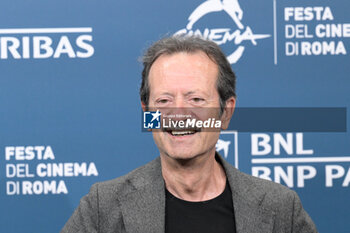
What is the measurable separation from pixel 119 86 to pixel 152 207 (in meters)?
1.03

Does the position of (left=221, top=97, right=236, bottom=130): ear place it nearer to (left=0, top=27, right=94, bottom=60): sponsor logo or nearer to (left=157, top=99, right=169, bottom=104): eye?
(left=157, top=99, right=169, bottom=104): eye

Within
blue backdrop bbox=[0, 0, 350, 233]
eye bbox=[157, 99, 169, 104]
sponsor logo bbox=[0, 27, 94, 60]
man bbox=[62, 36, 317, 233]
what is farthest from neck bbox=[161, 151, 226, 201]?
sponsor logo bbox=[0, 27, 94, 60]

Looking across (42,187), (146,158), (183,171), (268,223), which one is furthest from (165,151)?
(42,187)

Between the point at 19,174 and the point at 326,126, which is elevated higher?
the point at 326,126

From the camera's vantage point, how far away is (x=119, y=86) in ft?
7.67

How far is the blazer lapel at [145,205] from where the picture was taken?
138 centimetres

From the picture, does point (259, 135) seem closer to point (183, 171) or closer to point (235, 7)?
point (235, 7)

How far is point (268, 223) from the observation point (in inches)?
56.0

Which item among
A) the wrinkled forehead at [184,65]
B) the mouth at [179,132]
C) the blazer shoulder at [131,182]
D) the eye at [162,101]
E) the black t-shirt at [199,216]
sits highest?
the wrinkled forehead at [184,65]

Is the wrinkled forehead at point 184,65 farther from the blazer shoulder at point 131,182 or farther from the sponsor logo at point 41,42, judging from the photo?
the sponsor logo at point 41,42

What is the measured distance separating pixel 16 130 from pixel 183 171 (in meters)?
1.15

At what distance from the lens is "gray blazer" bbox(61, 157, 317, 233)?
1392mm

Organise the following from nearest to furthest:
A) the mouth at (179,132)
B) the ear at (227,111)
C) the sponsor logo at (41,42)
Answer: the mouth at (179,132) → the ear at (227,111) → the sponsor logo at (41,42)

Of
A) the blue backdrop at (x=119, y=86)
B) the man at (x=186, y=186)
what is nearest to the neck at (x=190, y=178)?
the man at (x=186, y=186)
